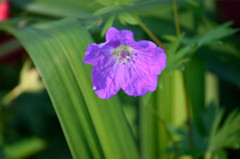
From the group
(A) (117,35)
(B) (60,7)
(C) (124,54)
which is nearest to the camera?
(A) (117,35)

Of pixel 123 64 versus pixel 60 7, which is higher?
pixel 60 7

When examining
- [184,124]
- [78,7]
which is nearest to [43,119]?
[78,7]

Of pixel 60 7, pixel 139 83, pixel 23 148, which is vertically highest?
pixel 60 7

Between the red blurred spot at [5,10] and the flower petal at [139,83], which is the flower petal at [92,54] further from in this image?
the red blurred spot at [5,10]

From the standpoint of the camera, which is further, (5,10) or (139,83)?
(5,10)

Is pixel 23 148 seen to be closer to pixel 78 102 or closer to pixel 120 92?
pixel 120 92

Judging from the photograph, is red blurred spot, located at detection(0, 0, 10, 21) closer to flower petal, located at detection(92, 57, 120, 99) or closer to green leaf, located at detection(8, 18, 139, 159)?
green leaf, located at detection(8, 18, 139, 159)

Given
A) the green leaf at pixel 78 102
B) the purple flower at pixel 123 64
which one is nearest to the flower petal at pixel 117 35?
the purple flower at pixel 123 64

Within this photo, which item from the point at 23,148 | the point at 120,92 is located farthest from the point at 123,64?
the point at 23,148
